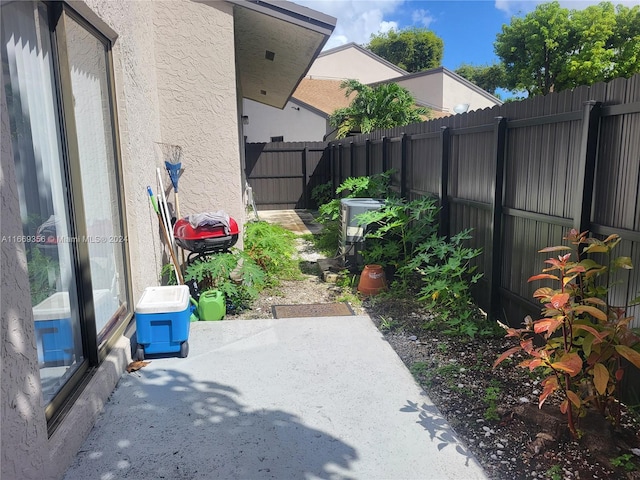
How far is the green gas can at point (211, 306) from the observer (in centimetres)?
472

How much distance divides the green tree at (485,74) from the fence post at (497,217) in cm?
4596

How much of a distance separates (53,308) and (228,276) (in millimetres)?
2426

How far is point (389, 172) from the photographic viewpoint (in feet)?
24.5

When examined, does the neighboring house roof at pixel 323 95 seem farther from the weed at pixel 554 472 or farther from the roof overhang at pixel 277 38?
the weed at pixel 554 472

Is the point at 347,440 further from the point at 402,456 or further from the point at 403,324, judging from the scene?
the point at 403,324

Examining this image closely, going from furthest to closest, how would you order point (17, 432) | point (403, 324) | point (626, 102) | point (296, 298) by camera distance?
point (296, 298)
point (403, 324)
point (626, 102)
point (17, 432)

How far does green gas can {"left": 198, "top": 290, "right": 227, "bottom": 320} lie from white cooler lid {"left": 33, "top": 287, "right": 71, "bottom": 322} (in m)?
1.91

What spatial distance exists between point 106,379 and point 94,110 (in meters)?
1.97

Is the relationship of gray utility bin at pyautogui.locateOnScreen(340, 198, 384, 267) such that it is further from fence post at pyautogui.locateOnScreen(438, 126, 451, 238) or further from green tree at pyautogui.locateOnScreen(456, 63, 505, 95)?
green tree at pyautogui.locateOnScreen(456, 63, 505, 95)

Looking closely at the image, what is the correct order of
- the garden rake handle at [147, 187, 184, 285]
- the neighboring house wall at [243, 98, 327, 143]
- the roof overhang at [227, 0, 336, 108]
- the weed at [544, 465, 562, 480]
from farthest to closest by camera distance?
the neighboring house wall at [243, 98, 327, 143] < the roof overhang at [227, 0, 336, 108] < the garden rake handle at [147, 187, 184, 285] < the weed at [544, 465, 562, 480]

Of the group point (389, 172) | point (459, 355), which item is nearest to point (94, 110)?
point (459, 355)

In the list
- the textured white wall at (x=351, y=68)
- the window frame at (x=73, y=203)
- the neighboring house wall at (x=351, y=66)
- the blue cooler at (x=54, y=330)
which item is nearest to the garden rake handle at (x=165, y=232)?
the window frame at (x=73, y=203)

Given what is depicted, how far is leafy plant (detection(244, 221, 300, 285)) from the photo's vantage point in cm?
635

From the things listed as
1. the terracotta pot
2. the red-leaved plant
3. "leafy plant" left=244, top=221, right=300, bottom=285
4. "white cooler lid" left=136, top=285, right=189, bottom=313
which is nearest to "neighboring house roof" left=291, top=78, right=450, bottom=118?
"leafy plant" left=244, top=221, right=300, bottom=285
